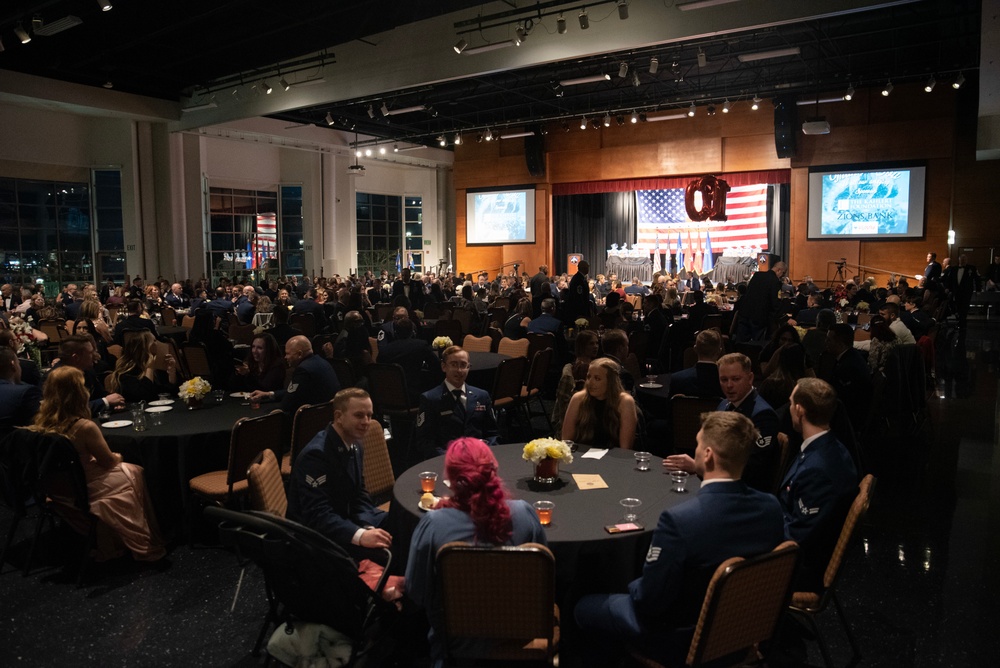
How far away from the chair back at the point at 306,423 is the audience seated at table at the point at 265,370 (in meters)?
1.28

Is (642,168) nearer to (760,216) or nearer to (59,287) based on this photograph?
(760,216)

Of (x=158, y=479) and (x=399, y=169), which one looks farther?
(x=399, y=169)

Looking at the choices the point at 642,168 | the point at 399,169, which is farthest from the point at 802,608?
the point at 399,169

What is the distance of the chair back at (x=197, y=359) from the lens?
7.67 meters

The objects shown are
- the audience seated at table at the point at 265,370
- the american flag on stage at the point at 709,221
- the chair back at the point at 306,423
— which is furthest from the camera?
the american flag on stage at the point at 709,221

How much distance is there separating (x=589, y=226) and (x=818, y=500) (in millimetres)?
21828

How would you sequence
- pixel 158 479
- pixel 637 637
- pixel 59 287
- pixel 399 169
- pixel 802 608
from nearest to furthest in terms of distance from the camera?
pixel 637 637
pixel 802 608
pixel 158 479
pixel 59 287
pixel 399 169

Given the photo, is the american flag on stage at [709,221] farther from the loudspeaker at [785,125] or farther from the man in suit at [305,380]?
the man in suit at [305,380]

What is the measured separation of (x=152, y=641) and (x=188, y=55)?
14.4m

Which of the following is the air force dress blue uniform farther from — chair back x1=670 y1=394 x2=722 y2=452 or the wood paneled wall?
the wood paneled wall

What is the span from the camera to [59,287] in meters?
18.8

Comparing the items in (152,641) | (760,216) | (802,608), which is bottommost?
(152,641)

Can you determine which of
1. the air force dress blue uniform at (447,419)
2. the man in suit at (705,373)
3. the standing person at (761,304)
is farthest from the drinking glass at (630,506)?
the standing person at (761,304)

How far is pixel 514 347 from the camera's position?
845cm
